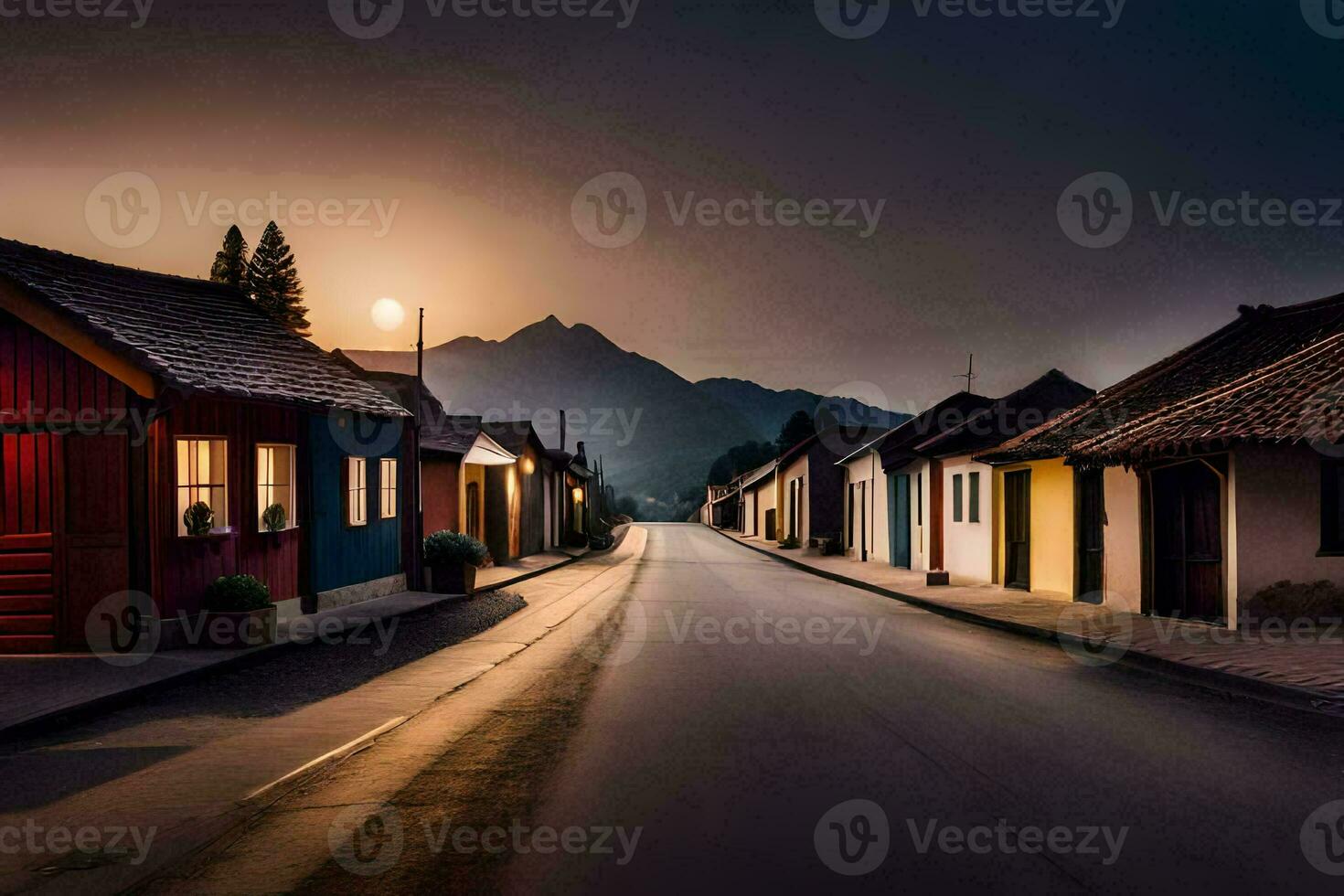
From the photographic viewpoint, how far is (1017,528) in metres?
21.8

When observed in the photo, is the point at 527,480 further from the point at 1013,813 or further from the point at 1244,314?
the point at 1013,813

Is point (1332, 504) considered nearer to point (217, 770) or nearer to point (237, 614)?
point (217, 770)

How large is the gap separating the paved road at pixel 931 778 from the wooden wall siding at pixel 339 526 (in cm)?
733

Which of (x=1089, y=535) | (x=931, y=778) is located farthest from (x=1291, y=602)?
(x=931, y=778)

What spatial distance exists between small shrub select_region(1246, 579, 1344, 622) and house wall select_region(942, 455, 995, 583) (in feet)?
29.3

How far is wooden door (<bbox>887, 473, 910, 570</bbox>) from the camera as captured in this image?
30.5m

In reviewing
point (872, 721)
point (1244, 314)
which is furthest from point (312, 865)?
point (1244, 314)

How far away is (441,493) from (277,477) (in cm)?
1248

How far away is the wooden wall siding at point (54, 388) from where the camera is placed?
1153 centimetres

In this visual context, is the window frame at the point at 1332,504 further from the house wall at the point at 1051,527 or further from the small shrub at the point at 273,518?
the small shrub at the point at 273,518

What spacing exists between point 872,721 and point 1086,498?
41.7 feet

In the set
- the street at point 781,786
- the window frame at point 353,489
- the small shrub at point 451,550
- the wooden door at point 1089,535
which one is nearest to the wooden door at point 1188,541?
the wooden door at point 1089,535

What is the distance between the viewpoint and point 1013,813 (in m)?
5.32

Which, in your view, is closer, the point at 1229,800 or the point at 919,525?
the point at 1229,800
